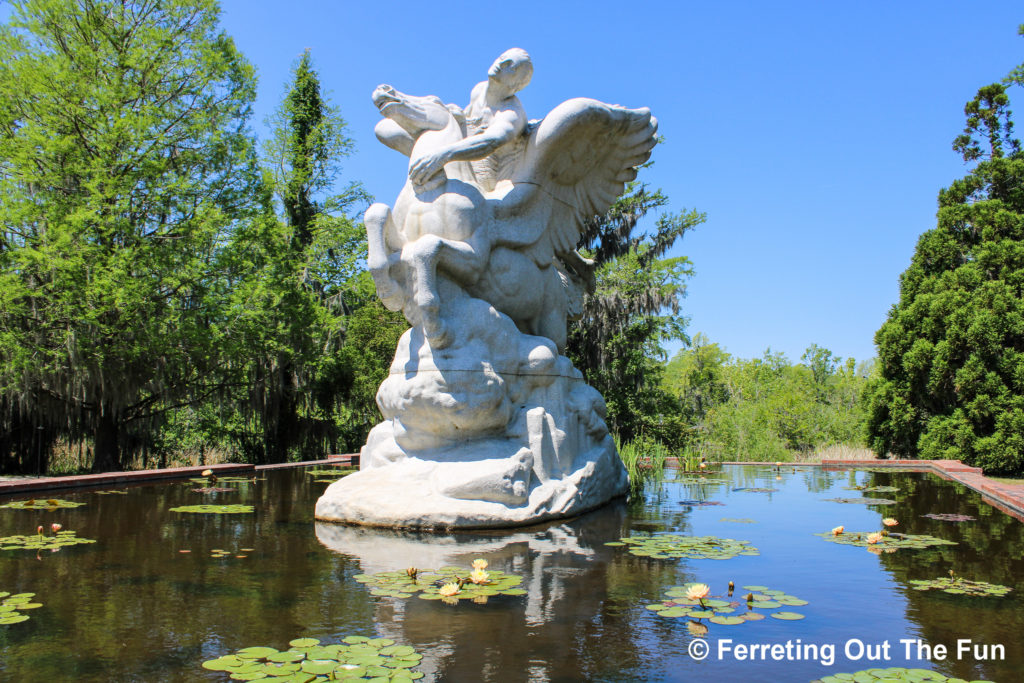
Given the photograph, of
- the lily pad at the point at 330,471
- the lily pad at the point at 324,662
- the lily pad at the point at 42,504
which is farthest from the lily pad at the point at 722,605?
the lily pad at the point at 330,471

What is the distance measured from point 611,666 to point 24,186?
12749 mm

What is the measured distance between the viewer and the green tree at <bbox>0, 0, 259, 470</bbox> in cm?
1071

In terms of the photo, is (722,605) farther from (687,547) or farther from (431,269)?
(431,269)

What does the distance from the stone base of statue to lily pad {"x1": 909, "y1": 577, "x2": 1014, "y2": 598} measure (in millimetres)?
2444

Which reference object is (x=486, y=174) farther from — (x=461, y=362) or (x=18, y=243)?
(x=18, y=243)

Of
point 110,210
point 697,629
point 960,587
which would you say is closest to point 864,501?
point 960,587

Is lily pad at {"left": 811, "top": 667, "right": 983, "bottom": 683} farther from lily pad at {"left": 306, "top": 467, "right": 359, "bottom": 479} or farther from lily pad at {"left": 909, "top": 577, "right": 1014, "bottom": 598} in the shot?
lily pad at {"left": 306, "top": 467, "right": 359, "bottom": 479}

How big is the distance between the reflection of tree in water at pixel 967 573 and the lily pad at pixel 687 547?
0.79m

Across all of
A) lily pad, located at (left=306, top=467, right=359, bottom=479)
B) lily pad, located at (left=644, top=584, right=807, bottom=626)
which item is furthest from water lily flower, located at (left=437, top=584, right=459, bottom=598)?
lily pad, located at (left=306, top=467, right=359, bottom=479)

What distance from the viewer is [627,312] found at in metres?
15.6

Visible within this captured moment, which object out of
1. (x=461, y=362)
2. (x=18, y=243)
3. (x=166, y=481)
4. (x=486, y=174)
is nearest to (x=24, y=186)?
(x=18, y=243)

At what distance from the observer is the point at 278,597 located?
3.21 m

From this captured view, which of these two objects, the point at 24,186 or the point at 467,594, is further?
the point at 24,186

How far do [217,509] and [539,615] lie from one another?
12.5 feet
